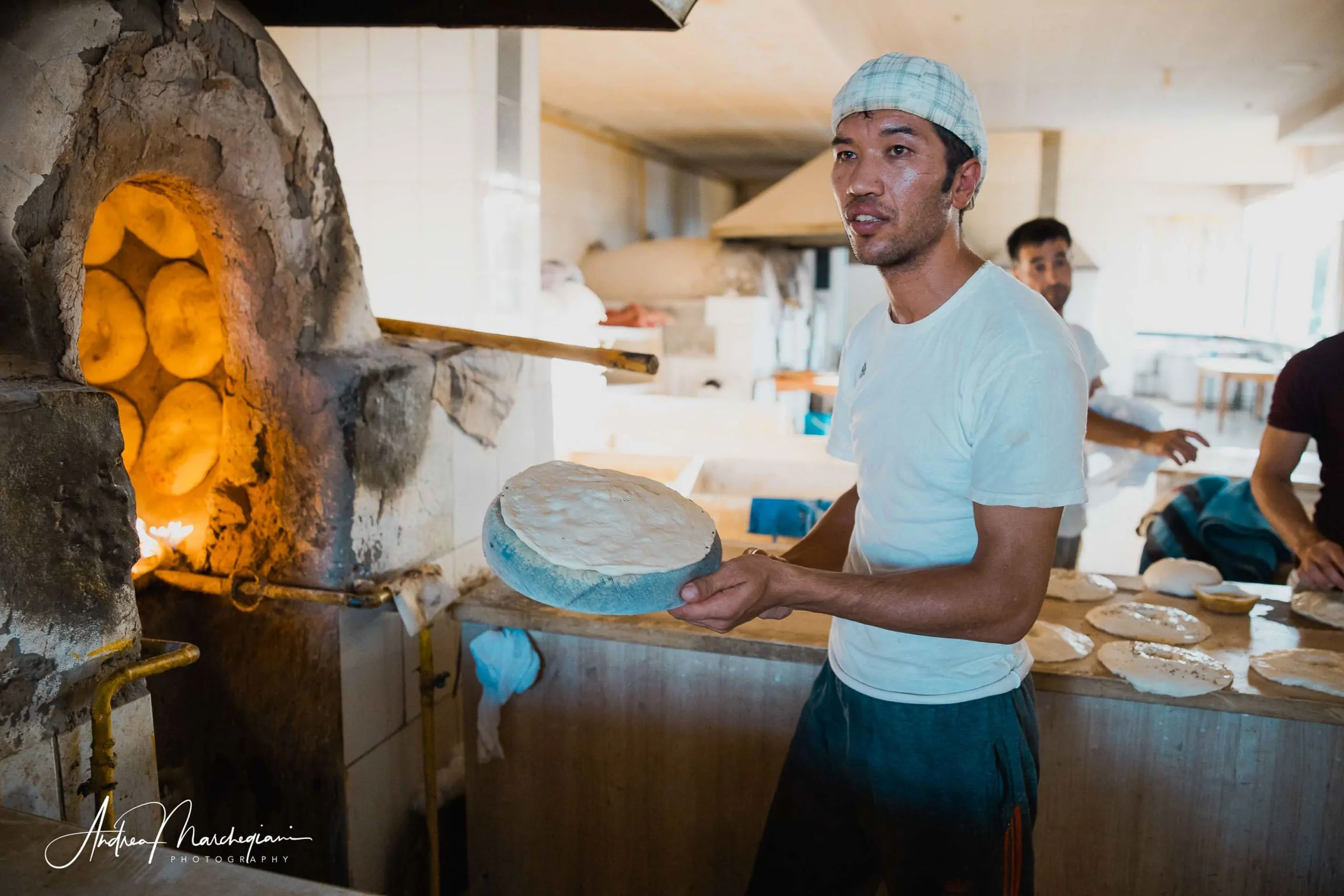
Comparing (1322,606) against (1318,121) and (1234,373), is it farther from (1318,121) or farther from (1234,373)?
(1234,373)

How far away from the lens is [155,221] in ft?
6.63

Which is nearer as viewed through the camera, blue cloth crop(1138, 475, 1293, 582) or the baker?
the baker

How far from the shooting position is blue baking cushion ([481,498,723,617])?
4.08ft

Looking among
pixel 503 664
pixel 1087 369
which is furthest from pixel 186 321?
pixel 1087 369

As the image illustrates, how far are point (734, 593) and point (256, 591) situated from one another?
1213 millimetres

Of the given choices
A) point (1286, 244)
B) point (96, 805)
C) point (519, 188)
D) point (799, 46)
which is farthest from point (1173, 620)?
point (1286, 244)

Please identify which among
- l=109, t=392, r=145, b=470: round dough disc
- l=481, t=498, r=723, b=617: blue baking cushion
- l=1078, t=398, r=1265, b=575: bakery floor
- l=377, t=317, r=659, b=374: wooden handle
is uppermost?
l=377, t=317, r=659, b=374: wooden handle

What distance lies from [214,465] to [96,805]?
0.99 meters

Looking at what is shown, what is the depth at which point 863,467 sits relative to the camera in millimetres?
1493

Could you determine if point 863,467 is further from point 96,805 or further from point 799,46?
point 799,46

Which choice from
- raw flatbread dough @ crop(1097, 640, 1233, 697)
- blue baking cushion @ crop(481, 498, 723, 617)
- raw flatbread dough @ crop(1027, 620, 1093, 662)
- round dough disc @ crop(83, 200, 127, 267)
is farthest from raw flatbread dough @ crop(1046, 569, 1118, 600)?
round dough disc @ crop(83, 200, 127, 267)

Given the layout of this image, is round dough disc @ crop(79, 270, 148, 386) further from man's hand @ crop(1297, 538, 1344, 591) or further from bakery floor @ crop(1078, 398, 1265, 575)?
bakery floor @ crop(1078, 398, 1265, 575)

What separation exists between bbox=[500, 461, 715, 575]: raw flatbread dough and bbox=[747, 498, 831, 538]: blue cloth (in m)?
2.82

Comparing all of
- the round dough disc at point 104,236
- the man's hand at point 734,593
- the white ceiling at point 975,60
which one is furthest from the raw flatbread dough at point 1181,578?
the white ceiling at point 975,60
